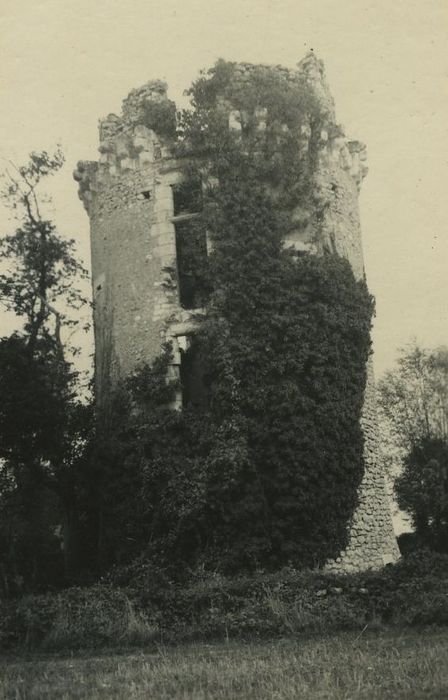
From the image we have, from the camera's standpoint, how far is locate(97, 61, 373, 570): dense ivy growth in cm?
1540

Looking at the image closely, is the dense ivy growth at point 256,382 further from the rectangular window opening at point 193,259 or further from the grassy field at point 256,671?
the grassy field at point 256,671

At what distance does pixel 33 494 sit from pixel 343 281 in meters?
8.59

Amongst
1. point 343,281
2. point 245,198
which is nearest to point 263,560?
point 343,281

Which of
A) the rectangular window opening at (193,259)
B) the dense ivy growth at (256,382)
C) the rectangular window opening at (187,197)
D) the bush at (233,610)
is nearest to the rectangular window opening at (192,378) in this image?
the dense ivy growth at (256,382)

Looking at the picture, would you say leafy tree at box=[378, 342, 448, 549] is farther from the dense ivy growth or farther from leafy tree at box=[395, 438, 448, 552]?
the dense ivy growth

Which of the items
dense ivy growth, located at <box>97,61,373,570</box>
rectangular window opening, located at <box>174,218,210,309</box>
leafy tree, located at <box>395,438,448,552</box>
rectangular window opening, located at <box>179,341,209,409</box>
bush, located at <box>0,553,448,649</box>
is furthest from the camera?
leafy tree, located at <box>395,438,448,552</box>

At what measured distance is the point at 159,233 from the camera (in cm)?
1798

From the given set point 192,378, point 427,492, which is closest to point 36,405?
point 192,378

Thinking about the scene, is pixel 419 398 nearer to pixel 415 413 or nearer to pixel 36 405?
pixel 415 413

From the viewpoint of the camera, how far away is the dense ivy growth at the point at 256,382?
50.5 feet

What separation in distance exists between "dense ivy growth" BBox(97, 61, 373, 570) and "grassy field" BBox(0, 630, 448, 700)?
5.05m

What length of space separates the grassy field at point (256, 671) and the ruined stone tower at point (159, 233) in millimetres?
7166

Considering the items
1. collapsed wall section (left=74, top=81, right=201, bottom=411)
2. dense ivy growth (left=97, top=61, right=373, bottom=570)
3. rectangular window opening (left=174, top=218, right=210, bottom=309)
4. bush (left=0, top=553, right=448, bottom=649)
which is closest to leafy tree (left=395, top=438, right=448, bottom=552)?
dense ivy growth (left=97, top=61, right=373, bottom=570)

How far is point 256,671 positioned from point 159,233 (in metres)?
11.5
